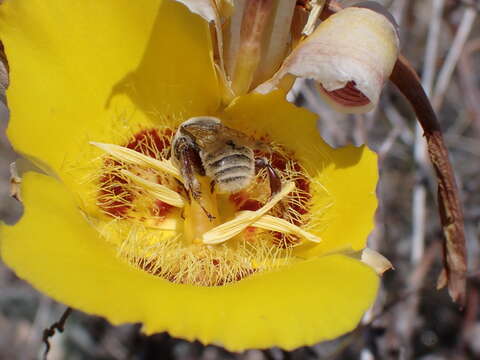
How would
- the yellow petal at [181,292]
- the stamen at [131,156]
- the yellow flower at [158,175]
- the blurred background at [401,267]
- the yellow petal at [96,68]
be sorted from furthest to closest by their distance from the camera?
the blurred background at [401,267], the stamen at [131,156], the yellow petal at [96,68], the yellow flower at [158,175], the yellow petal at [181,292]

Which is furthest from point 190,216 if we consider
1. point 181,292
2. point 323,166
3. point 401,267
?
point 401,267

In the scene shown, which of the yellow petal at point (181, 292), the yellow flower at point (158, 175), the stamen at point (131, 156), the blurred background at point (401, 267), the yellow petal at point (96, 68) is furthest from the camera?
the blurred background at point (401, 267)

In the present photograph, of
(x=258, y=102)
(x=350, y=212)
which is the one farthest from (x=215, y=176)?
(x=350, y=212)

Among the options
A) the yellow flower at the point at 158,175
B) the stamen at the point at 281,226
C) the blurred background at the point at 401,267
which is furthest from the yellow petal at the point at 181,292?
the blurred background at the point at 401,267

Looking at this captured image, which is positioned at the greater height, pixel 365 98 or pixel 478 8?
pixel 478 8

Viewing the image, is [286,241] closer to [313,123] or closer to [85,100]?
[313,123]

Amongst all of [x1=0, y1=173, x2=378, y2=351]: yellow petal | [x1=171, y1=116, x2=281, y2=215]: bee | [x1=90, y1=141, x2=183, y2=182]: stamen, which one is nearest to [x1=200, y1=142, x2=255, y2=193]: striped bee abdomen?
[x1=171, y1=116, x2=281, y2=215]: bee

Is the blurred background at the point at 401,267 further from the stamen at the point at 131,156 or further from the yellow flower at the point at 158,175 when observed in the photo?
the stamen at the point at 131,156
